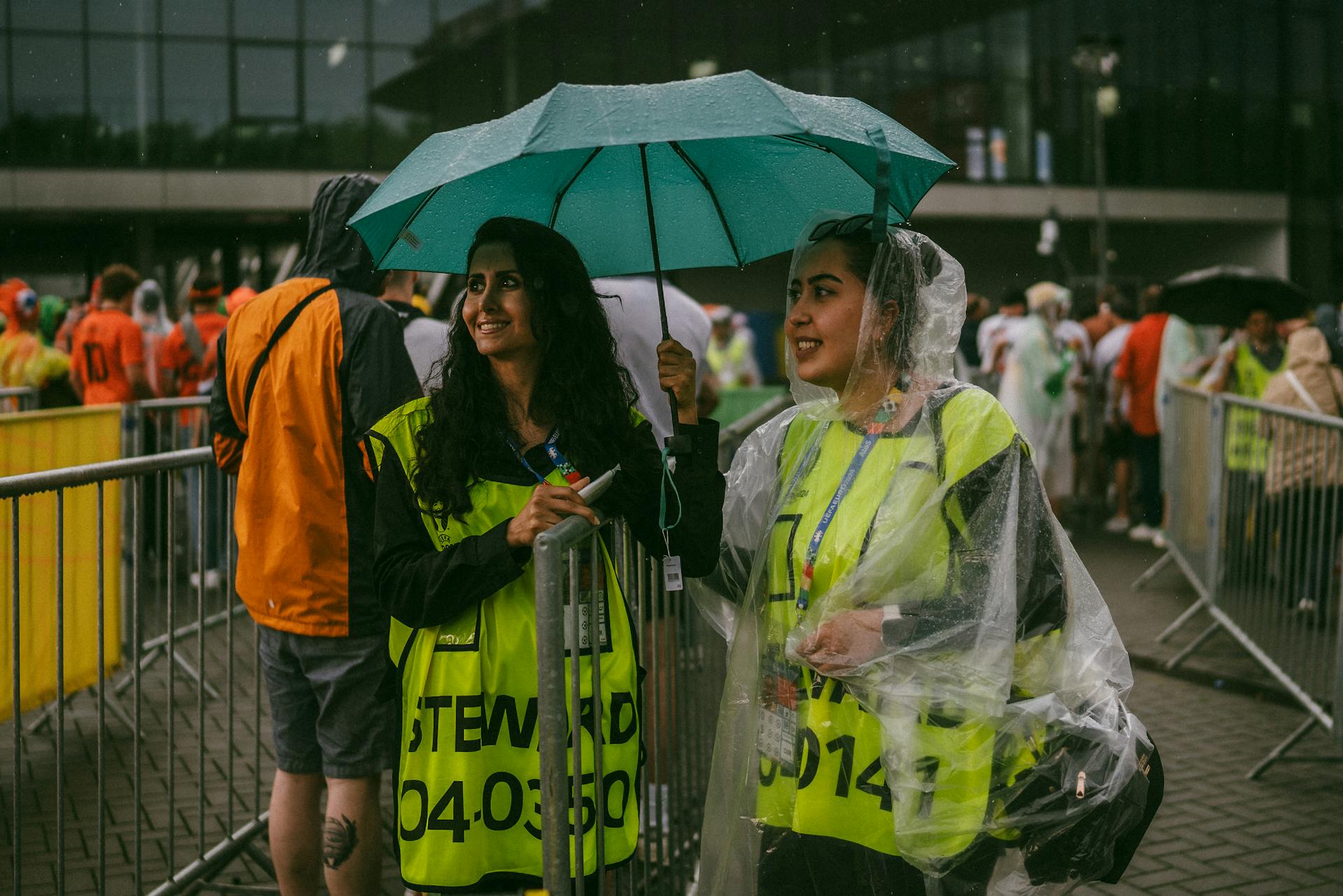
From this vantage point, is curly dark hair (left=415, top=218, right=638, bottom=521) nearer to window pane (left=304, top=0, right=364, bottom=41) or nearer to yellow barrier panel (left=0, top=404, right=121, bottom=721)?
yellow barrier panel (left=0, top=404, right=121, bottom=721)

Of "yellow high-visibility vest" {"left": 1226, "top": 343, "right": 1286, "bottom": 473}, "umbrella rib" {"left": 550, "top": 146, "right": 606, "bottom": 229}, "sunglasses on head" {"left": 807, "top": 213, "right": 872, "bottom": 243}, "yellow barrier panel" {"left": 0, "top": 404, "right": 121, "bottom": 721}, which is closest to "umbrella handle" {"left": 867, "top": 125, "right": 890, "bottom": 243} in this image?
"sunglasses on head" {"left": 807, "top": 213, "right": 872, "bottom": 243}

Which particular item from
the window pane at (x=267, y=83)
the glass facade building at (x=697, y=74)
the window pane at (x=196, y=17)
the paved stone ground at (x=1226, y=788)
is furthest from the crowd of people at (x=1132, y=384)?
the window pane at (x=196, y=17)

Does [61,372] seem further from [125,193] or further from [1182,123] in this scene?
[1182,123]

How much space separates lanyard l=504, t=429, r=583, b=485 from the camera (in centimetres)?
272

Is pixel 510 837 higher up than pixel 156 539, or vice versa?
pixel 156 539

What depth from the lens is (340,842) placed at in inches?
133

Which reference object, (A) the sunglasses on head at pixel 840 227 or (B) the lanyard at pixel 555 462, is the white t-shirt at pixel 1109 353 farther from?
(B) the lanyard at pixel 555 462

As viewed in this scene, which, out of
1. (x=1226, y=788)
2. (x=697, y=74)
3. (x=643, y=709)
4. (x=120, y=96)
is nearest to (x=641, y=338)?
(x=643, y=709)

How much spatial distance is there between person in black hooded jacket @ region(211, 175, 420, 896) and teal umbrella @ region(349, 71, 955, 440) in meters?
0.51

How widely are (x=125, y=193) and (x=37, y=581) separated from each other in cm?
2173

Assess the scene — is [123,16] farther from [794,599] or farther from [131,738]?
[794,599]

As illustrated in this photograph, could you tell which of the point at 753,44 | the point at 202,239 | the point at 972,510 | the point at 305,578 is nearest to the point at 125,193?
the point at 202,239

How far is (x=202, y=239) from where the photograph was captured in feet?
85.6

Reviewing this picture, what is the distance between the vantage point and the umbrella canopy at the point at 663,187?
2.38 metres
